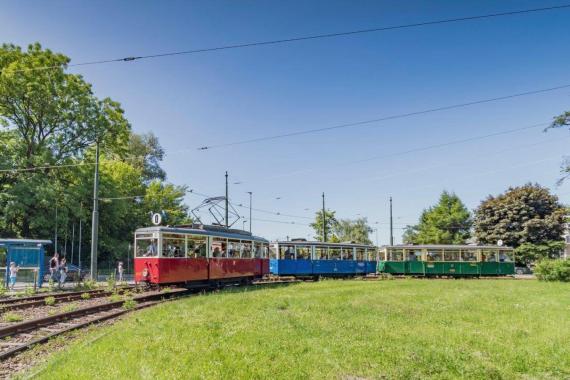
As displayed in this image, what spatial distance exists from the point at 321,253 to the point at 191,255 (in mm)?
13183

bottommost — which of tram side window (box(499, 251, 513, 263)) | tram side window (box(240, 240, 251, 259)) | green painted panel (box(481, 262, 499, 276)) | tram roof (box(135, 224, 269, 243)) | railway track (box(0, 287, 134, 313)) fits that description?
green painted panel (box(481, 262, 499, 276))

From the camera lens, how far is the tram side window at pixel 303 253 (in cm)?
2867

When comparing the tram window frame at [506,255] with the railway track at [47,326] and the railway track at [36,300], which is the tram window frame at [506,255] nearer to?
the railway track at [36,300]

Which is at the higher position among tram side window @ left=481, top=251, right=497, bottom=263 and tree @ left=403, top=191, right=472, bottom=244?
tree @ left=403, top=191, right=472, bottom=244

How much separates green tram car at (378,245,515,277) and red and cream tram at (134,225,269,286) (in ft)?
50.5

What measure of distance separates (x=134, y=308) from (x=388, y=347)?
869 centimetres

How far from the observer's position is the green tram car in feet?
108

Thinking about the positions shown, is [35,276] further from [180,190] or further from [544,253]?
[544,253]

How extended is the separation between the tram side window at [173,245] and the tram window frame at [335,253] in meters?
14.7

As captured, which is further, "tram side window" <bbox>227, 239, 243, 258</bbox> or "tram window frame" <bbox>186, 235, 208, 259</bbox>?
"tram side window" <bbox>227, 239, 243, 258</bbox>

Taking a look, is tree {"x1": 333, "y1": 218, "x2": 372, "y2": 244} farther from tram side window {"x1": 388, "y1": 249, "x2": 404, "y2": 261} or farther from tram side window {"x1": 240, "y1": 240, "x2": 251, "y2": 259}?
tram side window {"x1": 240, "y1": 240, "x2": 251, "y2": 259}

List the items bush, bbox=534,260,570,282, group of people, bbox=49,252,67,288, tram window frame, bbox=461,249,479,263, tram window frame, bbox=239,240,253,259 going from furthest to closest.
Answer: tram window frame, bbox=461,249,479,263
bush, bbox=534,260,570,282
tram window frame, bbox=239,240,253,259
group of people, bbox=49,252,67,288

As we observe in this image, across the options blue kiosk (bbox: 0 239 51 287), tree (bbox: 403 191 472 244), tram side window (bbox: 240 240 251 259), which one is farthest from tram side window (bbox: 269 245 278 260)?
tree (bbox: 403 191 472 244)

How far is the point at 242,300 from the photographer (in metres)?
13.9
